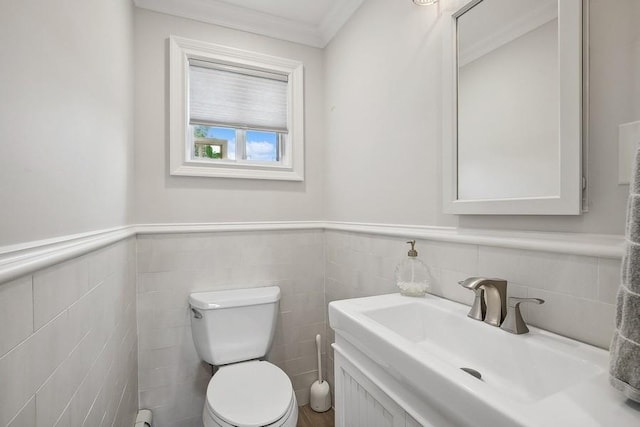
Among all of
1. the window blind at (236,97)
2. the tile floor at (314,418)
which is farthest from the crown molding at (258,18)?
the tile floor at (314,418)

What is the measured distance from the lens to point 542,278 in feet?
→ 2.84

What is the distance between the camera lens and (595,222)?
75cm

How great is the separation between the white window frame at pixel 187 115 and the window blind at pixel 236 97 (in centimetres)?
5

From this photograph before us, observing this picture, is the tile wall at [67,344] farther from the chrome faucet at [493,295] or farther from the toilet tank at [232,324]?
the chrome faucet at [493,295]

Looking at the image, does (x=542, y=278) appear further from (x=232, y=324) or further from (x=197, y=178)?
(x=197, y=178)

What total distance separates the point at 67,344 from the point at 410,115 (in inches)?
55.2

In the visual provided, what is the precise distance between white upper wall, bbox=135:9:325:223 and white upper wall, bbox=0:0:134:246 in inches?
16.5

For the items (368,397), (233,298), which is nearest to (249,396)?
(233,298)

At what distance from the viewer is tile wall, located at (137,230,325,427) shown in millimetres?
1719

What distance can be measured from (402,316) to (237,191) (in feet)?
4.06

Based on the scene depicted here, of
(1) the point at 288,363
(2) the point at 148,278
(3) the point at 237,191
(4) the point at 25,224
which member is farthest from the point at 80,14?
(1) the point at 288,363

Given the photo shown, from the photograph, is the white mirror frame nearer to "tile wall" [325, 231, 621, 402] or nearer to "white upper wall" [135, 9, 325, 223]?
"tile wall" [325, 231, 621, 402]

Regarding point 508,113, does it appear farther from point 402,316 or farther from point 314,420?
point 314,420

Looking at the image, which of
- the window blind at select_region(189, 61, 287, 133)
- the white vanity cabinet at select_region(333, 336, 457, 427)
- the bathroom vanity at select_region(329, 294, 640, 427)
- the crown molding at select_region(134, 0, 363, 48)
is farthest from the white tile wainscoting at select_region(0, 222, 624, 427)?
the crown molding at select_region(134, 0, 363, 48)
